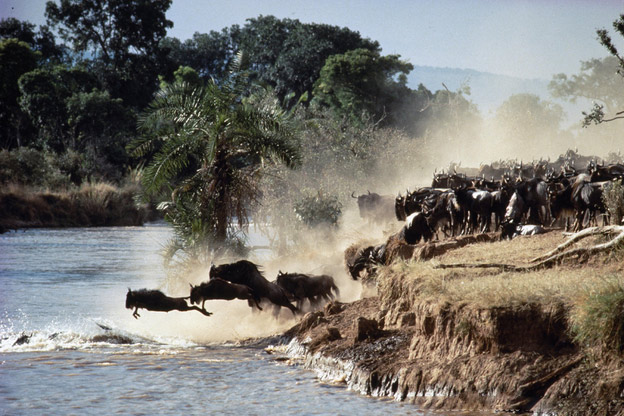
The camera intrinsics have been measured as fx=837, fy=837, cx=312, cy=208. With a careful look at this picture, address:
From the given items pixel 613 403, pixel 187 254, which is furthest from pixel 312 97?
pixel 613 403

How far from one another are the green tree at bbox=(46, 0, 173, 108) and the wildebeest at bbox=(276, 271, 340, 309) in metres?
55.9

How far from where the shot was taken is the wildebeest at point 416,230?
61.7 ft

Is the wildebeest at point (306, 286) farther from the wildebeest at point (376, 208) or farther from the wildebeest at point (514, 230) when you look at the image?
the wildebeest at point (376, 208)

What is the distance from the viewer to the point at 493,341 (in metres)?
10.6

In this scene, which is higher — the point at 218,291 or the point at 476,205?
the point at 476,205

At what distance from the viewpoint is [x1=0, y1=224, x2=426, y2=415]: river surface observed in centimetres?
1195

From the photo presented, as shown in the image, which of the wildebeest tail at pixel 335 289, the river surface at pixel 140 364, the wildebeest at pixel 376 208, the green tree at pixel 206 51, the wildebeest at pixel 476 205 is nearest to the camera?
the river surface at pixel 140 364

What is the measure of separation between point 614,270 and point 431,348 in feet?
9.41

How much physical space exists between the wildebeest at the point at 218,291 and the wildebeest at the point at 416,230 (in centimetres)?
388

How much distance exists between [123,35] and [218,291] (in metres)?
61.6

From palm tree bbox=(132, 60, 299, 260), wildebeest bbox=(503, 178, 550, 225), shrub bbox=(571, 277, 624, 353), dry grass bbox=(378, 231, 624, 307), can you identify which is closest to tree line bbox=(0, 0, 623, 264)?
palm tree bbox=(132, 60, 299, 260)

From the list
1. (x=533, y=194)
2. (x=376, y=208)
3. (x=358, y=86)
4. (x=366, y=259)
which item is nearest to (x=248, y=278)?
(x=366, y=259)

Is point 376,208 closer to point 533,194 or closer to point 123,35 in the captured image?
point 533,194

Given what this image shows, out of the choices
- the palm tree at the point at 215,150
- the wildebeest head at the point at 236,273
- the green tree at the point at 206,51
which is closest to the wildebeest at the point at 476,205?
the palm tree at the point at 215,150
